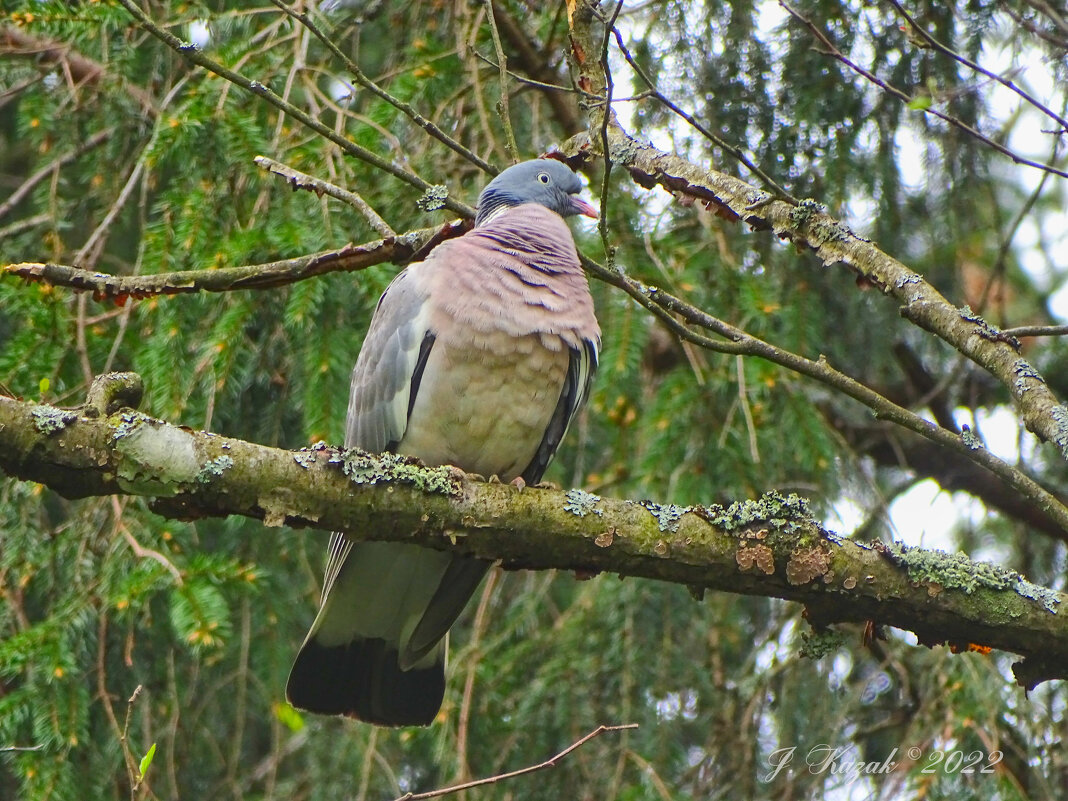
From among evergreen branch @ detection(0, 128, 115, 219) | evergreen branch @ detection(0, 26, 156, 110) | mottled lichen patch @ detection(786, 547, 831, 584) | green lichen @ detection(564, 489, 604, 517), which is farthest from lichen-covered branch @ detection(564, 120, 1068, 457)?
evergreen branch @ detection(0, 128, 115, 219)

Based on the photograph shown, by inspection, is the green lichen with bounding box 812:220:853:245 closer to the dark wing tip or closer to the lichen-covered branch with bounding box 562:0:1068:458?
the lichen-covered branch with bounding box 562:0:1068:458

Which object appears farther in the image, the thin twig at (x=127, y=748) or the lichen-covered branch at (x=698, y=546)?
the lichen-covered branch at (x=698, y=546)

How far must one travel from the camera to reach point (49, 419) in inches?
78.4

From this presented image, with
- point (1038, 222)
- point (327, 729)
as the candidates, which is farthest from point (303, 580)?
point (1038, 222)

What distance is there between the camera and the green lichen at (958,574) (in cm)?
233

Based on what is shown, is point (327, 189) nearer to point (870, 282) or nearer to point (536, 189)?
point (536, 189)

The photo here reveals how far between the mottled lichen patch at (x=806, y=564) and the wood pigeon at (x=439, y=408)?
983mm

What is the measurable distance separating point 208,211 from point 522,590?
6.16 feet

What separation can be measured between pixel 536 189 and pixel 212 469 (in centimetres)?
180

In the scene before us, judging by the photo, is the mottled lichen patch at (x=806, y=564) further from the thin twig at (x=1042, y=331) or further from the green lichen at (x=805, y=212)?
the green lichen at (x=805, y=212)

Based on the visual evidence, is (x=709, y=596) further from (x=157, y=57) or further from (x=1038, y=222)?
(x=1038, y=222)

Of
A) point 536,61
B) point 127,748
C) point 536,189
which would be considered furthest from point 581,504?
point 536,61

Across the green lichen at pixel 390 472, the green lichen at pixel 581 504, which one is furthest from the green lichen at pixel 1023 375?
the green lichen at pixel 390 472

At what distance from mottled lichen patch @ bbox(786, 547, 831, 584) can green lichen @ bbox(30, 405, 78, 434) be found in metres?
1.45
